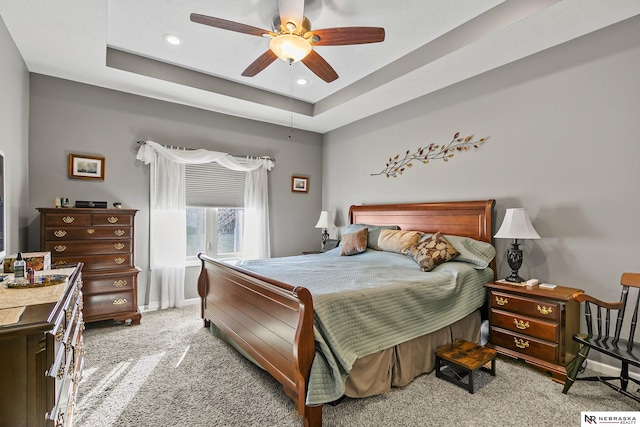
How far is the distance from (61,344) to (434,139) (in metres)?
3.80

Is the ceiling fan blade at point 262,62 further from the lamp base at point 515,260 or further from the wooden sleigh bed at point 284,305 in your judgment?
the lamp base at point 515,260

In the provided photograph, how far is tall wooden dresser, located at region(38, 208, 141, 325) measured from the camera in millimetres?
3129

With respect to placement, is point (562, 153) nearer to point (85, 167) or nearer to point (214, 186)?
point (214, 186)

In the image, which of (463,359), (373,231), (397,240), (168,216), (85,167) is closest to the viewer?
(463,359)

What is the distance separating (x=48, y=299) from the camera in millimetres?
1432

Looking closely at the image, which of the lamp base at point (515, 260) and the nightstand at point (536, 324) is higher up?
the lamp base at point (515, 260)

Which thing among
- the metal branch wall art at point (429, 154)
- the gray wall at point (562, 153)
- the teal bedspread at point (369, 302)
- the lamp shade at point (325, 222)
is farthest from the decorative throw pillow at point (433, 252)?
the lamp shade at point (325, 222)

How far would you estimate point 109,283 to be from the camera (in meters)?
3.40

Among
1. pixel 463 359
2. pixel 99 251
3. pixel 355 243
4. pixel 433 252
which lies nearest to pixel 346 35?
pixel 433 252

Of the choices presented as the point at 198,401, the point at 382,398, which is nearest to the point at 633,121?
the point at 382,398

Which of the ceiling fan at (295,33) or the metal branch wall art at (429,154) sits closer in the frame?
the ceiling fan at (295,33)

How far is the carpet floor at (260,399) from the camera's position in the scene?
6.35 feet

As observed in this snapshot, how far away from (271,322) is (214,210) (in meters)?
2.85

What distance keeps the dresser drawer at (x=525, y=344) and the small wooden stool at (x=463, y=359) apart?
35 cm
